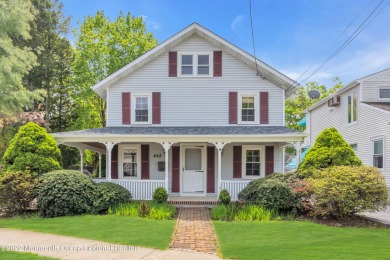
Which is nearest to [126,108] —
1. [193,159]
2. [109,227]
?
[193,159]

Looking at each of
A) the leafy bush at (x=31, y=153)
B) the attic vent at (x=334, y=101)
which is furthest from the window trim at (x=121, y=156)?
the attic vent at (x=334, y=101)

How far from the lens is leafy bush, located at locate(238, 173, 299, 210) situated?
35.9 ft

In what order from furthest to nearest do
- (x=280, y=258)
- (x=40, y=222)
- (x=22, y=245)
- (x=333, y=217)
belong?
1. (x=333, y=217)
2. (x=40, y=222)
3. (x=22, y=245)
4. (x=280, y=258)

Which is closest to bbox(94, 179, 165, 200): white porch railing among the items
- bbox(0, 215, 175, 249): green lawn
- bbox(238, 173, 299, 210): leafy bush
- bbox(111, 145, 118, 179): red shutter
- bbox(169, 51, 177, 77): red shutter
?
bbox(111, 145, 118, 179): red shutter

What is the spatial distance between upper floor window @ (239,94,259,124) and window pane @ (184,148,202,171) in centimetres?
251

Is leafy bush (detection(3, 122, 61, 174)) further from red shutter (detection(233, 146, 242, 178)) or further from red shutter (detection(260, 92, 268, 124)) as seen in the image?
red shutter (detection(260, 92, 268, 124))

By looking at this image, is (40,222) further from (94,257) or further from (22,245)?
(94,257)

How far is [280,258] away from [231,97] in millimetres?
9969

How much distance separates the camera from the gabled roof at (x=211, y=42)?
15211 millimetres

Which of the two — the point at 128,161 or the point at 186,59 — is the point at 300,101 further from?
the point at 128,161

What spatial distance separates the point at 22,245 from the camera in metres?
7.45

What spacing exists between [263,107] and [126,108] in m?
6.37

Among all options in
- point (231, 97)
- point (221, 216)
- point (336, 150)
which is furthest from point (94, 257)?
point (231, 97)

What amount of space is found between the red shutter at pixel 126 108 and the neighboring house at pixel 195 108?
0.05 m
